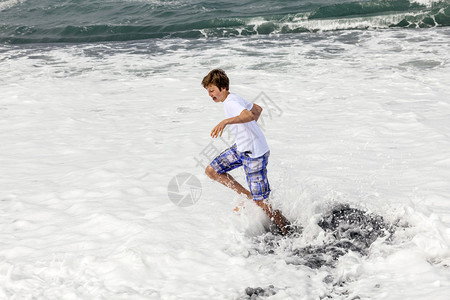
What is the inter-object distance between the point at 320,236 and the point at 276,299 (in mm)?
1046

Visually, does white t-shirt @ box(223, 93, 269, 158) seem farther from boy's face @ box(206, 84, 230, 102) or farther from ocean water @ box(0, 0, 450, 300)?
ocean water @ box(0, 0, 450, 300)

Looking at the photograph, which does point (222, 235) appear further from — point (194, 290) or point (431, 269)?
point (431, 269)

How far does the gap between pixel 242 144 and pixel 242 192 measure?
61 centimetres

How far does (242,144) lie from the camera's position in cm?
430

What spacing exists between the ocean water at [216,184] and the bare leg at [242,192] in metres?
0.14

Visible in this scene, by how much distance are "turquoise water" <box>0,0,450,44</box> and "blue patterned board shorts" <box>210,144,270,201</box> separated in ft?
42.1

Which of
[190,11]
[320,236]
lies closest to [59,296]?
[320,236]

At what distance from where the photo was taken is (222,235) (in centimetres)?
459

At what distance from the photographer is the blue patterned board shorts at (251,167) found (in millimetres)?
4355

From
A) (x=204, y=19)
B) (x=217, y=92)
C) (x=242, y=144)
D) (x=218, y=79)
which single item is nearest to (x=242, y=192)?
(x=242, y=144)

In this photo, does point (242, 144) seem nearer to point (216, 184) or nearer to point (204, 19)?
point (216, 184)

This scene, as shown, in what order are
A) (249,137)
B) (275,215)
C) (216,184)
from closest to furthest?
(249,137), (275,215), (216,184)

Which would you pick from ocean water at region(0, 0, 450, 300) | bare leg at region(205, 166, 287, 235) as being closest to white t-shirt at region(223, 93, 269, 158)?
bare leg at region(205, 166, 287, 235)

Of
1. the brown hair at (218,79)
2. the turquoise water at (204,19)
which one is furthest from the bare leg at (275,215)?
the turquoise water at (204,19)
